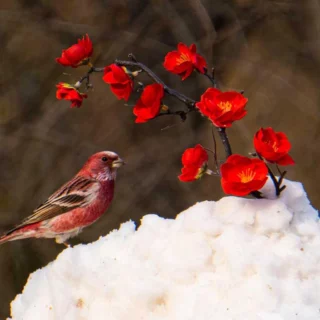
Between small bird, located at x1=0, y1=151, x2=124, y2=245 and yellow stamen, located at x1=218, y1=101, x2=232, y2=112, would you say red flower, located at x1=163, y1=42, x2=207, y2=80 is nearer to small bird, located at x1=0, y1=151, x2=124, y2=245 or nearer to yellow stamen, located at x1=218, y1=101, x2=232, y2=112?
yellow stamen, located at x1=218, y1=101, x2=232, y2=112

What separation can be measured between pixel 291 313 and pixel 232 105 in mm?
300

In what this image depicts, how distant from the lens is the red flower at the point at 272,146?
3.26 feet

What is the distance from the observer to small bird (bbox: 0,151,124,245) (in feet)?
4.70

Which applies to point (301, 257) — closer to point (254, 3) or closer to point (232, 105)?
point (232, 105)

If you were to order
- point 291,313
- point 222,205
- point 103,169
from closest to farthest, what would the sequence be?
point 291,313, point 222,205, point 103,169

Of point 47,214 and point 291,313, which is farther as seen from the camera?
point 47,214

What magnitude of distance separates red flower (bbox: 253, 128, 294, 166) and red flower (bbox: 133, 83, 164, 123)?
163mm

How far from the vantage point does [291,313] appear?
0.94m

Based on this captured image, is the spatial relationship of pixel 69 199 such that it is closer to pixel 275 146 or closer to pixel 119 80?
pixel 119 80

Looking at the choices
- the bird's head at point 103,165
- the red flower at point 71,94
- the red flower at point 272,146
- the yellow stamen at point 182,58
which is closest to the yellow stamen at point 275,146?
the red flower at point 272,146

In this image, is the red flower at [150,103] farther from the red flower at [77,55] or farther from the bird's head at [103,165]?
the bird's head at [103,165]

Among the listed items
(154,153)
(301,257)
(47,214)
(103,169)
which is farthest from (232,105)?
(154,153)

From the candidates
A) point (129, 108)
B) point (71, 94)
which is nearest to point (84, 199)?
point (71, 94)

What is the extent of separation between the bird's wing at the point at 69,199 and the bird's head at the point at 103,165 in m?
0.02
